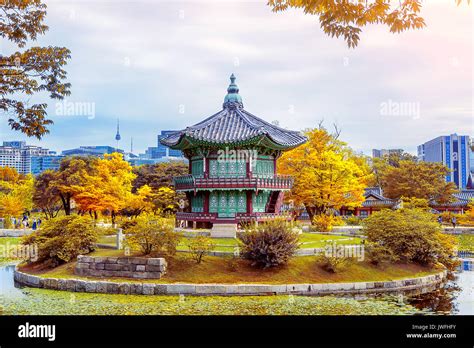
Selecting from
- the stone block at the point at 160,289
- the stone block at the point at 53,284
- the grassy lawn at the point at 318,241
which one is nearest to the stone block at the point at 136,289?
the stone block at the point at 160,289

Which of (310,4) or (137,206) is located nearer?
(310,4)

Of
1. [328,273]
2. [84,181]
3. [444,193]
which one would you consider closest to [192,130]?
[328,273]

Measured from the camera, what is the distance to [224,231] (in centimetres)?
2983

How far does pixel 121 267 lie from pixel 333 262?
386 inches

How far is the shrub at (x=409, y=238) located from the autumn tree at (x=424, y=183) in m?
27.8

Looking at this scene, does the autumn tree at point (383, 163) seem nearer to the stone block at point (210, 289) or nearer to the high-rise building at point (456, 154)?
the high-rise building at point (456, 154)

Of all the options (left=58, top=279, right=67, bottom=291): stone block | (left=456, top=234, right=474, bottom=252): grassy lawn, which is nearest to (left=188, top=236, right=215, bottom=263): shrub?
(left=58, top=279, right=67, bottom=291): stone block

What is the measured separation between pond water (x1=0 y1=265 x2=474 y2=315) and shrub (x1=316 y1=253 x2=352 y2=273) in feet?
7.87

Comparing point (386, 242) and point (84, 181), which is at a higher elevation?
point (84, 181)

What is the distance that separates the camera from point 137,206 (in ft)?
143

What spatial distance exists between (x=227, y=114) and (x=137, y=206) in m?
14.0

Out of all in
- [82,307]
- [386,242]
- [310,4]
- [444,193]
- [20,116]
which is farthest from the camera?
[444,193]

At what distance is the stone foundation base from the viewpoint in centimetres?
2970
